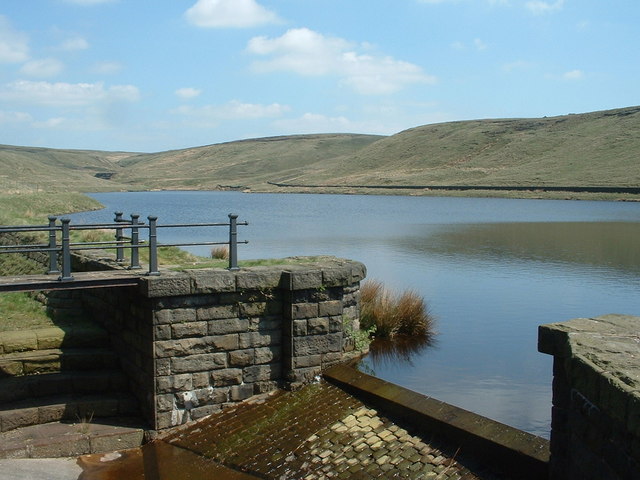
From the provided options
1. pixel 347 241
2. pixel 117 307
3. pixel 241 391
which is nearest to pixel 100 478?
pixel 241 391

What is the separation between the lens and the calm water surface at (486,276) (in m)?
10.5

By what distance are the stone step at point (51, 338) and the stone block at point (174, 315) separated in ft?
6.84

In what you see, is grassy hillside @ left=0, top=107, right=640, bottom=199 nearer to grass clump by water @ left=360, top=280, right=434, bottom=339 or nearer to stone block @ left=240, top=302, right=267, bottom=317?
grass clump by water @ left=360, top=280, right=434, bottom=339

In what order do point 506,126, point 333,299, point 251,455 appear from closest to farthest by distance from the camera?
point 251,455 < point 333,299 < point 506,126

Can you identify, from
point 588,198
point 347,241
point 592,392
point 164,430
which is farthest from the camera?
point 588,198

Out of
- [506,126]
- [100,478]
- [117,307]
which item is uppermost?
[506,126]

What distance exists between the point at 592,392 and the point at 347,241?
2336cm

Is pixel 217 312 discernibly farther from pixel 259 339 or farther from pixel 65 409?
pixel 65 409

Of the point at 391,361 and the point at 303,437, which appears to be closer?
the point at 303,437

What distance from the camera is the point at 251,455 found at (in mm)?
8461

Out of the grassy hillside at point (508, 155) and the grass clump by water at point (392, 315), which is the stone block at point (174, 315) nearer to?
the grass clump by water at point (392, 315)

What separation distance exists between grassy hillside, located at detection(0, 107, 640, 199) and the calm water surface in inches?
1189

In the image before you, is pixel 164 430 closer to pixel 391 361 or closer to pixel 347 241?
pixel 391 361

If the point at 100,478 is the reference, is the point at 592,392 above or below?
above
